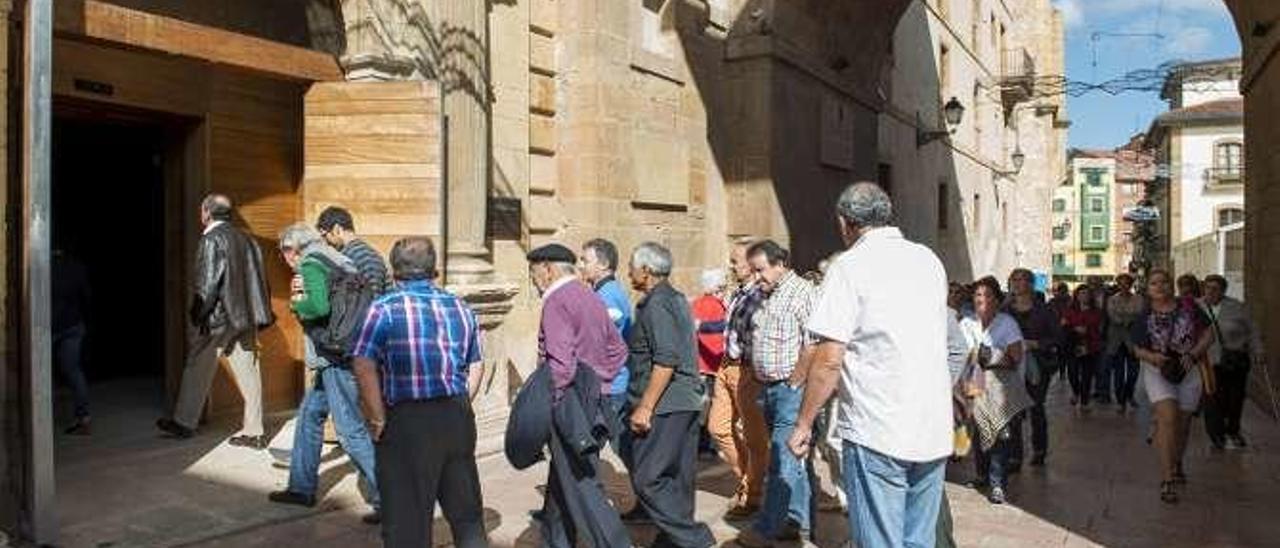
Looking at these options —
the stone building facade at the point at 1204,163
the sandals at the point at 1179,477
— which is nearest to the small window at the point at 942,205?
the sandals at the point at 1179,477

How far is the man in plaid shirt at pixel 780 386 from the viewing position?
208 inches

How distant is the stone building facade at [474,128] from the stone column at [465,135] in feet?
0.06

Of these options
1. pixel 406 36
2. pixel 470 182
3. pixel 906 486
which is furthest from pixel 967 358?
pixel 406 36

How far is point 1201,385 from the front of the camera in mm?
6887

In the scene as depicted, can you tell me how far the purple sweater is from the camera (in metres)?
4.70

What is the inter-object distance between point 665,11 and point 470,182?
3669mm

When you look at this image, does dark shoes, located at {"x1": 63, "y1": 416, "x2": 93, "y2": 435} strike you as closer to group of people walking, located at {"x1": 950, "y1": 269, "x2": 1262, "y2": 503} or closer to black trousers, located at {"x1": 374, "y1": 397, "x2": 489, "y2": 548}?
black trousers, located at {"x1": 374, "y1": 397, "x2": 489, "y2": 548}

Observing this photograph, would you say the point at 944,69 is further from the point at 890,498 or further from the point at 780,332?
the point at 890,498

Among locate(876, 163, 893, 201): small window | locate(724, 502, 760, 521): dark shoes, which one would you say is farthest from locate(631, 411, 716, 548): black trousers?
locate(876, 163, 893, 201): small window

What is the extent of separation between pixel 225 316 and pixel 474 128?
7.22 ft

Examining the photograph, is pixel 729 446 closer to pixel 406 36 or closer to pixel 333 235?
pixel 333 235

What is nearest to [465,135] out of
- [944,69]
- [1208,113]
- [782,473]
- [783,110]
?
[782,473]

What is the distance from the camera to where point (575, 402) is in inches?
184

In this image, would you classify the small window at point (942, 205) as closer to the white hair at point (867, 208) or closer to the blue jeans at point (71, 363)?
the blue jeans at point (71, 363)
